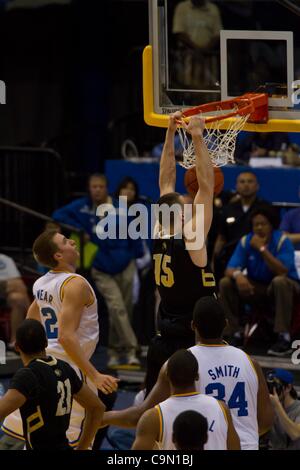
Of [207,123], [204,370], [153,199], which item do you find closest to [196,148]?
[207,123]

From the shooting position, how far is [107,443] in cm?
1012

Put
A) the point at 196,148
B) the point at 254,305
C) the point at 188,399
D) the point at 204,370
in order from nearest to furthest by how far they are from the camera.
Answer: the point at 188,399 → the point at 204,370 → the point at 196,148 → the point at 254,305

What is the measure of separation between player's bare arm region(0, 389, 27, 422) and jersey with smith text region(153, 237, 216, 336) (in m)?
1.44

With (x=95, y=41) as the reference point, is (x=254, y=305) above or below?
below

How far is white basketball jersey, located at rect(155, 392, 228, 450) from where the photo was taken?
6289mm

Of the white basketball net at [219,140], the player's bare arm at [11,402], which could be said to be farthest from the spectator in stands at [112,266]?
the player's bare arm at [11,402]

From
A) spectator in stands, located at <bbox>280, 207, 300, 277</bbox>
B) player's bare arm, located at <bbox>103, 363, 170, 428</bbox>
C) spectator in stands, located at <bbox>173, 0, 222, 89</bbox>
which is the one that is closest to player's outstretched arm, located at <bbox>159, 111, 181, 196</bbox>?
player's bare arm, located at <bbox>103, 363, 170, 428</bbox>

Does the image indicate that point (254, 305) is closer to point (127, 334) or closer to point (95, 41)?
point (127, 334)

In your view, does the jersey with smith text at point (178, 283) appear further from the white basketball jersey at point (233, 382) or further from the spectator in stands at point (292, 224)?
the spectator in stands at point (292, 224)

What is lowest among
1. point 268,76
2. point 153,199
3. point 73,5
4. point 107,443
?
point 107,443

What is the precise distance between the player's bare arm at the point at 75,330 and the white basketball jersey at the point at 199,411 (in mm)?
1458

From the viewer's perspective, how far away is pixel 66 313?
26.0 feet

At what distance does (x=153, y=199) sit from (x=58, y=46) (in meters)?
4.43

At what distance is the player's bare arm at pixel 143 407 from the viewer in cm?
702
